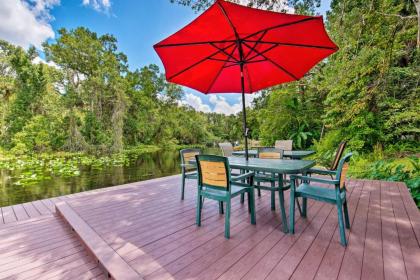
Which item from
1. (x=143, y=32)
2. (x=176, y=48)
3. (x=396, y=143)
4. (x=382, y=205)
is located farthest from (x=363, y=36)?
(x=143, y=32)

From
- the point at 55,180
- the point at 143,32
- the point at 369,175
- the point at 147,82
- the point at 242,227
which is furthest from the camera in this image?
the point at 147,82

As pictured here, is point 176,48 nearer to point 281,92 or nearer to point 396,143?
point 396,143

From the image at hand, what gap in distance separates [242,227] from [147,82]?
20.6 metres

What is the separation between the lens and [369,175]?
460 centimetres

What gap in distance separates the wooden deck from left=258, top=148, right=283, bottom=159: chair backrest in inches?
27.5

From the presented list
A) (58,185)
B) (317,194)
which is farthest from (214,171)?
(58,185)

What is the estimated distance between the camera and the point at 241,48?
2.49 metres

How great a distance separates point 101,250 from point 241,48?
8.37 ft

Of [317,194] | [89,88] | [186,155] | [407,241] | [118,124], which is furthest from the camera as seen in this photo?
[89,88]

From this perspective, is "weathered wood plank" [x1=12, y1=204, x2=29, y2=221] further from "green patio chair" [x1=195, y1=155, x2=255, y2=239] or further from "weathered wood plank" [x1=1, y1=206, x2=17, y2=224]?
"green patio chair" [x1=195, y1=155, x2=255, y2=239]

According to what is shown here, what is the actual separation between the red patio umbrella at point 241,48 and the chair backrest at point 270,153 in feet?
3.32

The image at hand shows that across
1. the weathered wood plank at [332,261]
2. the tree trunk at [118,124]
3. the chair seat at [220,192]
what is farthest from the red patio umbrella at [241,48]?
the tree trunk at [118,124]

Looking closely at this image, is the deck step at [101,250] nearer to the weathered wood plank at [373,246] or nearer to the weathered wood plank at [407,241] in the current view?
the weathered wood plank at [373,246]

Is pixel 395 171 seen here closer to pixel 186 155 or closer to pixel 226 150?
pixel 226 150
